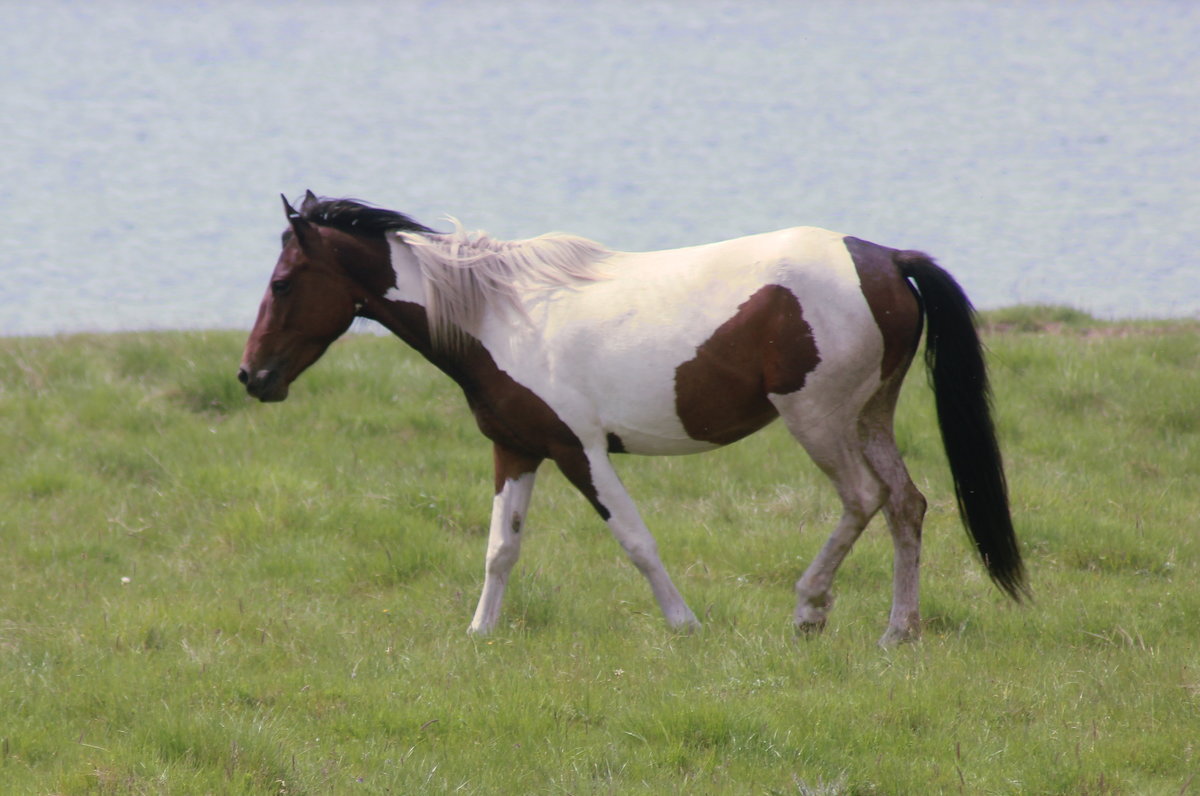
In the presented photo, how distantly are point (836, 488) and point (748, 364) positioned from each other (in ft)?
2.30

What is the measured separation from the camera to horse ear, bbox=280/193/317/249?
5.52 m

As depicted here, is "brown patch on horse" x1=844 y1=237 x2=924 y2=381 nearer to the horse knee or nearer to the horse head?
the horse knee

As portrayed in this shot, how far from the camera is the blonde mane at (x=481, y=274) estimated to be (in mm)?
5602

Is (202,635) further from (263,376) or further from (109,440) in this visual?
(109,440)

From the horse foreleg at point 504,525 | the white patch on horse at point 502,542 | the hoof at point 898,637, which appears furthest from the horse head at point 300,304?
the hoof at point 898,637

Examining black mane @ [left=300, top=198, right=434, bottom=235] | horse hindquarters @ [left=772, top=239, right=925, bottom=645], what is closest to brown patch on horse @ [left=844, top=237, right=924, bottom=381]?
horse hindquarters @ [left=772, top=239, right=925, bottom=645]

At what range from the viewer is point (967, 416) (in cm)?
541

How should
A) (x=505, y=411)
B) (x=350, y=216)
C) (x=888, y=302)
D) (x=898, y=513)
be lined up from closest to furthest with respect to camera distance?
(x=888, y=302) → (x=898, y=513) → (x=505, y=411) → (x=350, y=216)

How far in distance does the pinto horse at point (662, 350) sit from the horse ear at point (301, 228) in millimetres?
10

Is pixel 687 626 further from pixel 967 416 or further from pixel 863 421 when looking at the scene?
pixel 967 416

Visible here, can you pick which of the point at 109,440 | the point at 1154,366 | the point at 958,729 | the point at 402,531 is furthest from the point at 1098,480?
the point at 109,440

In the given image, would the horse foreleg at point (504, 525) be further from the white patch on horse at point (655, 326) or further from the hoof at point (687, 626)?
the hoof at point (687, 626)

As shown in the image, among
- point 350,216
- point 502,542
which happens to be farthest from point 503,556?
point 350,216

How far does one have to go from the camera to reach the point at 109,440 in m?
8.83
